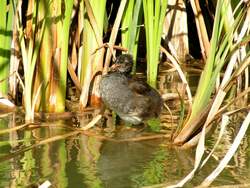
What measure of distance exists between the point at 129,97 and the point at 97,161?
100 cm

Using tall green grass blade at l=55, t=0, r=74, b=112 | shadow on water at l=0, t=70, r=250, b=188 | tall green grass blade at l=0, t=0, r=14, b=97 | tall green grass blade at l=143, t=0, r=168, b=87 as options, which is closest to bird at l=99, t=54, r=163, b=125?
A: shadow on water at l=0, t=70, r=250, b=188

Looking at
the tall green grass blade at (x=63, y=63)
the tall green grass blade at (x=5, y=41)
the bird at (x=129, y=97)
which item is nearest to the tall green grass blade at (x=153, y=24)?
the bird at (x=129, y=97)

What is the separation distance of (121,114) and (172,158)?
0.93 m

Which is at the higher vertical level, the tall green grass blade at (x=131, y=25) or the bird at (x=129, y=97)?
the tall green grass blade at (x=131, y=25)

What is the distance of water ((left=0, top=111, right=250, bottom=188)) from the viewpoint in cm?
431

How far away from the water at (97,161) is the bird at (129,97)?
165mm

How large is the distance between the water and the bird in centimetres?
16

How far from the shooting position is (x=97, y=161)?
4738mm

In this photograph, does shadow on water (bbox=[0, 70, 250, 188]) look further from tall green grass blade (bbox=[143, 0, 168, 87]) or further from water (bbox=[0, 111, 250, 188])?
tall green grass blade (bbox=[143, 0, 168, 87])

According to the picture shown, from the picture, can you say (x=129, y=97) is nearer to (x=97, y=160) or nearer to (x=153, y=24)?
(x=153, y=24)

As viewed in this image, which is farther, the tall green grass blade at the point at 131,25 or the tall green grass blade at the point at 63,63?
the tall green grass blade at the point at 131,25

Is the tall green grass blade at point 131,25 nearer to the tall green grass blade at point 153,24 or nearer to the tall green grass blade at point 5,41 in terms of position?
the tall green grass blade at point 153,24

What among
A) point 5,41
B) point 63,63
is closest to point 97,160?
point 63,63

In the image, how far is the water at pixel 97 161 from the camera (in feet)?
14.1
